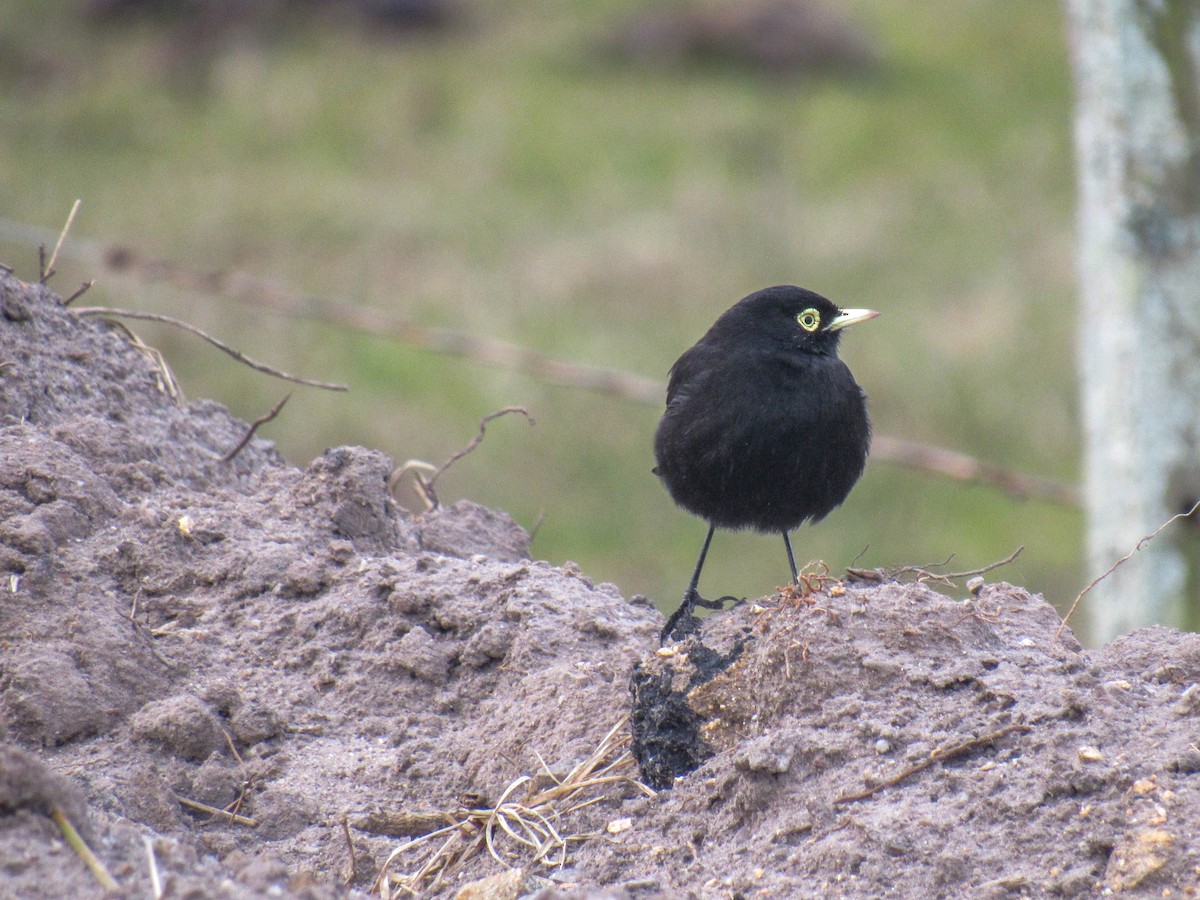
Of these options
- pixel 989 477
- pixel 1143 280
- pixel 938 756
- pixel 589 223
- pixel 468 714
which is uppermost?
pixel 1143 280

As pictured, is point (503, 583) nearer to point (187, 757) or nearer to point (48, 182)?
point (187, 757)

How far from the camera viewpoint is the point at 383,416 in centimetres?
1050

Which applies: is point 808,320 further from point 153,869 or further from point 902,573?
point 153,869

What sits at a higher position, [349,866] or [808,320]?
[808,320]

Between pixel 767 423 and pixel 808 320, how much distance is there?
47 cm

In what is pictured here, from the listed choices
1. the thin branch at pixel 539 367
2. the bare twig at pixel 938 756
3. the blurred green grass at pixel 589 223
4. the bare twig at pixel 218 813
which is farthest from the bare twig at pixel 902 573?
the blurred green grass at pixel 589 223

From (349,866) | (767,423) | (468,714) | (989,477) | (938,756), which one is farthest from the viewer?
(989,477)

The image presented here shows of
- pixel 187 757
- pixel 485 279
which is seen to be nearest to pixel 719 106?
pixel 485 279

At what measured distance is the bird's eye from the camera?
4.42 metres

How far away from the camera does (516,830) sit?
9.59ft

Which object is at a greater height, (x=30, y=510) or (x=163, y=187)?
(x=30, y=510)

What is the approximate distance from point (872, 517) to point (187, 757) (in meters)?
7.52

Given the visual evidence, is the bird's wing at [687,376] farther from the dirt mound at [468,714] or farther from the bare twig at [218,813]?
the bare twig at [218,813]

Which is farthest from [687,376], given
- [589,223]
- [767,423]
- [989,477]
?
[589,223]
